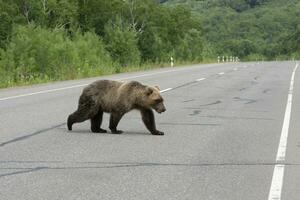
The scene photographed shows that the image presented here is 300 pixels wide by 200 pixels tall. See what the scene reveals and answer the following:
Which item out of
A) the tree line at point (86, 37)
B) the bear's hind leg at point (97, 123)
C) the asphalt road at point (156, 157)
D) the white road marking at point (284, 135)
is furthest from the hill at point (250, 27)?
the bear's hind leg at point (97, 123)

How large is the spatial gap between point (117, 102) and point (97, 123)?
0.65 meters

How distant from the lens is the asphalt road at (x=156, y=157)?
21.1 feet

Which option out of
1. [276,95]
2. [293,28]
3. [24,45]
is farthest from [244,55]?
[276,95]

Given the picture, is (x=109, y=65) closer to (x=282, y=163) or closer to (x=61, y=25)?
(x=61, y=25)

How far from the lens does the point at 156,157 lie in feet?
27.3

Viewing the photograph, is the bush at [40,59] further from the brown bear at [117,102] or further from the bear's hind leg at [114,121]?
the bear's hind leg at [114,121]

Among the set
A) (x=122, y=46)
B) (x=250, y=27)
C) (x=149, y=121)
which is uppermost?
(x=149, y=121)

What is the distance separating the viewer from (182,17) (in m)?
69.6

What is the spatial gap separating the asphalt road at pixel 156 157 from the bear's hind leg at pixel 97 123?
225mm

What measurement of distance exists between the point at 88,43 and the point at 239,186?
109 feet

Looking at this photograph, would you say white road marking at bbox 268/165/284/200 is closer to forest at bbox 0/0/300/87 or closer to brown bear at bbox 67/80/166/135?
brown bear at bbox 67/80/166/135

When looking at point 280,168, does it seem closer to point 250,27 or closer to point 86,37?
point 86,37

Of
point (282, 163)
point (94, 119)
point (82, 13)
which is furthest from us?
point (82, 13)

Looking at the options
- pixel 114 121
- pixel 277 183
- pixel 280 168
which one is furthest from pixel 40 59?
pixel 277 183
